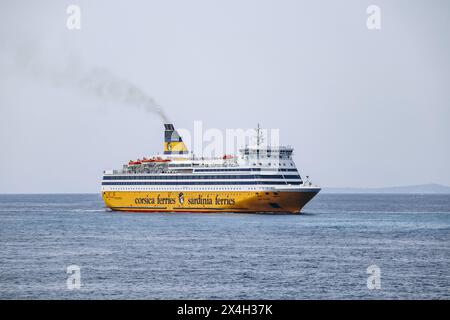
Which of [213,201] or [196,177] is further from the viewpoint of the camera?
[196,177]

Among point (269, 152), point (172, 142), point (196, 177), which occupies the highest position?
point (172, 142)

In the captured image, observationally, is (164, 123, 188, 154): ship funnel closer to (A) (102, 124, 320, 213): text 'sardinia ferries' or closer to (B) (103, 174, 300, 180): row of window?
(A) (102, 124, 320, 213): text 'sardinia ferries'

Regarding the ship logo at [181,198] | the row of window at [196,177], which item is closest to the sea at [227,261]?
the row of window at [196,177]

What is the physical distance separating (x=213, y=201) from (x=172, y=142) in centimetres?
1394

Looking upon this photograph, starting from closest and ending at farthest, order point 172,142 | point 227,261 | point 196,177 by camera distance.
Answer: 1. point 227,261
2. point 196,177
3. point 172,142

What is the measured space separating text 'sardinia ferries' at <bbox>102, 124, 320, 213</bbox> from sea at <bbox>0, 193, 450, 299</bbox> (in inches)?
208

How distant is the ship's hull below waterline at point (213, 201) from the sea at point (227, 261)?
4.83 metres

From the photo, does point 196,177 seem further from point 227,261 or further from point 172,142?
point 227,261

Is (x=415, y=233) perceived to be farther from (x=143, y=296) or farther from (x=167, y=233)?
(x=143, y=296)

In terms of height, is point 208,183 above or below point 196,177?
below

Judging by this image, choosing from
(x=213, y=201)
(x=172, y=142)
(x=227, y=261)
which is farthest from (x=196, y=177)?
(x=227, y=261)

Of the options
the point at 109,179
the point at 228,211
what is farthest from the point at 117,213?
the point at 228,211

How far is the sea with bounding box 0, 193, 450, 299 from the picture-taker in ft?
119

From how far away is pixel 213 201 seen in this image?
82.3m
